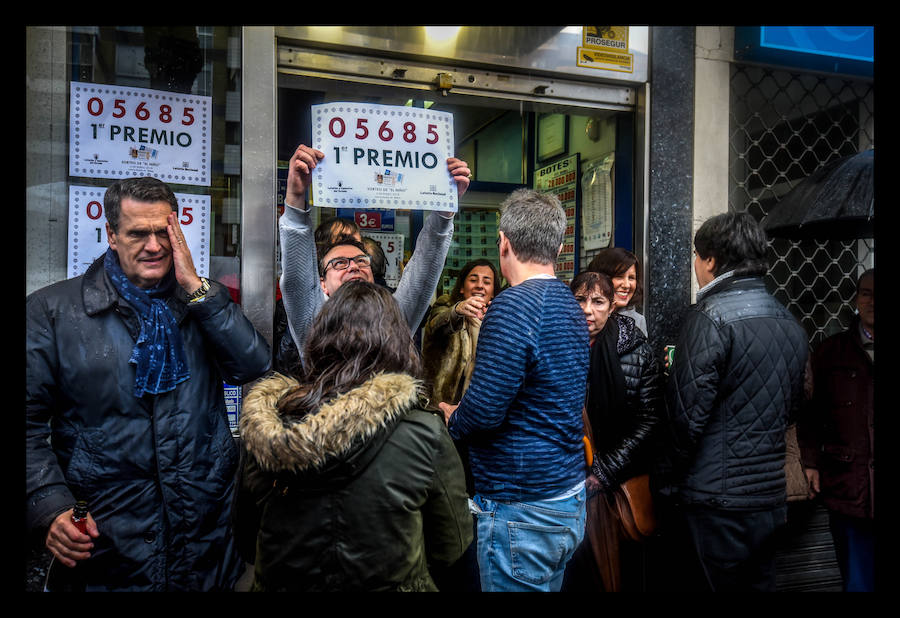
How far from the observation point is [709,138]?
4352mm

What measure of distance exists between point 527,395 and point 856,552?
2.16 metres

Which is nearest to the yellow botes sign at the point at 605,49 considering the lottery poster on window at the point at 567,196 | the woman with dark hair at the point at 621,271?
the lottery poster on window at the point at 567,196

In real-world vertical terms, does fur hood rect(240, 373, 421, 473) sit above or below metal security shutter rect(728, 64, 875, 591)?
below

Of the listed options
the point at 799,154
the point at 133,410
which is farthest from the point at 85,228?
the point at 799,154

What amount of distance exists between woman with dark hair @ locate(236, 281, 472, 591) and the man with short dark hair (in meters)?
0.76

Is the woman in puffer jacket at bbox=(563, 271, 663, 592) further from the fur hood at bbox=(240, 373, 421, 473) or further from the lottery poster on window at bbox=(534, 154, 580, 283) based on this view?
the lottery poster on window at bbox=(534, 154, 580, 283)

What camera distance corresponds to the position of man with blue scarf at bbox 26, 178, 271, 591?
236 cm

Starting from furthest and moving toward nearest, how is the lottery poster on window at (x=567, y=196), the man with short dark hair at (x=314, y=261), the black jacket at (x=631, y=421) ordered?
1. the lottery poster on window at (x=567, y=196)
2. the black jacket at (x=631, y=421)
3. the man with short dark hair at (x=314, y=261)

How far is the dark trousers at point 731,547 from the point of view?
2.91 m

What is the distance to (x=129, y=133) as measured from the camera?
3162 millimetres

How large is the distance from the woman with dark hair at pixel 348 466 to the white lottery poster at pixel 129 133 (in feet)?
5.69

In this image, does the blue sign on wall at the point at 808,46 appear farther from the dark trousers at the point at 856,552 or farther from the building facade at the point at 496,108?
the dark trousers at the point at 856,552

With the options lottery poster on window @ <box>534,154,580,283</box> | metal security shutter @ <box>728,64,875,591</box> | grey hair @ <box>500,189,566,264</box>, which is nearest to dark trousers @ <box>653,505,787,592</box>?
grey hair @ <box>500,189,566,264</box>

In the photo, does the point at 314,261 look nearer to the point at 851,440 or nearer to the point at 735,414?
the point at 735,414
